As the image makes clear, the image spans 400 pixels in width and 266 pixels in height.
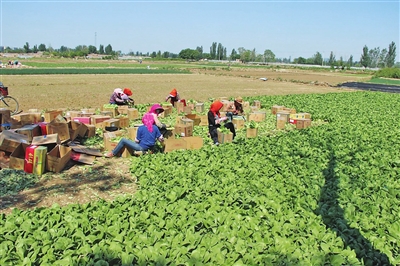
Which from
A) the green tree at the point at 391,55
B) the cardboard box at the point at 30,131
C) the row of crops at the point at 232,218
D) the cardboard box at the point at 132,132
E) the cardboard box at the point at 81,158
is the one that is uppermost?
the green tree at the point at 391,55

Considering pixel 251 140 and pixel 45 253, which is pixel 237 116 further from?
pixel 45 253

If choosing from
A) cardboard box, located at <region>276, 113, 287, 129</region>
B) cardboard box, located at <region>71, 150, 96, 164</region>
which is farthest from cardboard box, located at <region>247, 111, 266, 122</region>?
cardboard box, located at <region>71, 150, 96, 164</region>

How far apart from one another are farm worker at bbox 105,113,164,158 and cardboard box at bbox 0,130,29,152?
1.93m

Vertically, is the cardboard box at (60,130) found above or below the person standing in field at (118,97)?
below

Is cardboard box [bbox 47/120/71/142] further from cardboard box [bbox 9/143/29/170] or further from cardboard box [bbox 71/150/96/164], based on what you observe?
cardboard box [bbox 9/143/29/170]

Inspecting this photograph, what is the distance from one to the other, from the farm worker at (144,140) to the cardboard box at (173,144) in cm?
32

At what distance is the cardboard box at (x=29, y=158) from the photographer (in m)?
6.98

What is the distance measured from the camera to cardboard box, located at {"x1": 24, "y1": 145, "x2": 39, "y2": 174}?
698 cm

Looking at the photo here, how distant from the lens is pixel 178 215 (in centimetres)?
465

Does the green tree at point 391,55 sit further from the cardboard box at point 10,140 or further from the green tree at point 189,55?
the cardboard box at point 10,140

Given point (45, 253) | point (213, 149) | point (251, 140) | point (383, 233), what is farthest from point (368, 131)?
point (45, 253)

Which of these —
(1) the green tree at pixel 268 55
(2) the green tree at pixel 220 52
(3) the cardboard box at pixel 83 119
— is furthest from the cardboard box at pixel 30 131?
(1) the green tree at pixel 268 55

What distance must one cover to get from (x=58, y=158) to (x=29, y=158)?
0.56m

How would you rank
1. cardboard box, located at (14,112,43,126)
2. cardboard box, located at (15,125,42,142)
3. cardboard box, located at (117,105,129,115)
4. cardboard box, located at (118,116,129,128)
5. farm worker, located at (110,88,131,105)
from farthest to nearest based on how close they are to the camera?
farm worker, located at (110,88,131,105) < cardboard box, located at (117,105,129,115) < cardboard box, located at (118,116,129,128) < cardboard box, located at (14,112,43,126) < cardboard box, located at (15,125,42,142)
